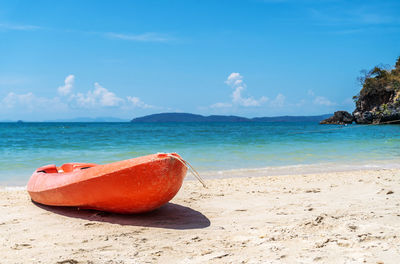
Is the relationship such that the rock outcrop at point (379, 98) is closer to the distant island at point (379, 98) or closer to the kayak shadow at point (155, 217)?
the distant island at point (379, 98)

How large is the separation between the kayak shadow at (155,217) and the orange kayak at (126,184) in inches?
4.1

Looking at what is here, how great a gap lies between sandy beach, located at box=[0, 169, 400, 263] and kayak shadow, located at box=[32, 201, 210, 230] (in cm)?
1

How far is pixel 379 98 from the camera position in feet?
153

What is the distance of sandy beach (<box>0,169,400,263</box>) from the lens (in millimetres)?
2777

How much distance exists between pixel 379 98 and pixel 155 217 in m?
50.2

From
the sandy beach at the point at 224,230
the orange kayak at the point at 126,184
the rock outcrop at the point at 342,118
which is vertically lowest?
the sandy beach at the point at 224,230

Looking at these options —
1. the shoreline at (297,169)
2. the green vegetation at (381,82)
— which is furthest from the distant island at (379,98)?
the shoreline at (297,169)

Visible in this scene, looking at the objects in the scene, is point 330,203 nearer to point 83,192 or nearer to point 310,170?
point 83,192

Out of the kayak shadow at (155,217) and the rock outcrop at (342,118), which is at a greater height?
the rock outcrop at (342,118)

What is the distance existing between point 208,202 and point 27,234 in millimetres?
2440

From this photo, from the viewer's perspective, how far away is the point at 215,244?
311 cm

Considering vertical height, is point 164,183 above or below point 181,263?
above

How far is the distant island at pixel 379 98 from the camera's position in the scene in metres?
42.9

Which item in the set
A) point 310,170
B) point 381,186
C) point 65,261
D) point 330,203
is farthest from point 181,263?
point 310,170
